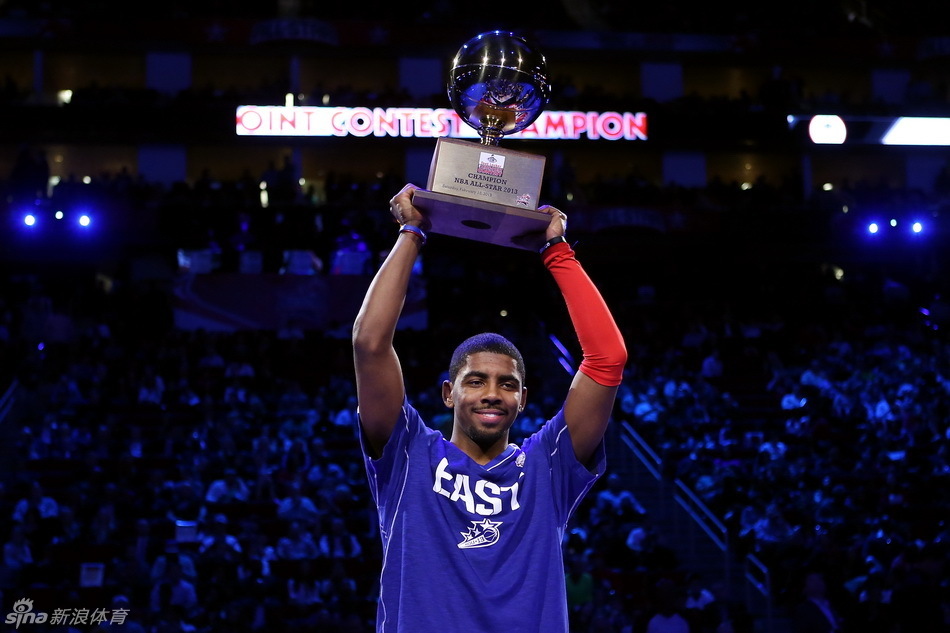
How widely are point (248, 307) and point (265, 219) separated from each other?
150 centimetres

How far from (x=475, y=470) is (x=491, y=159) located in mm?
899

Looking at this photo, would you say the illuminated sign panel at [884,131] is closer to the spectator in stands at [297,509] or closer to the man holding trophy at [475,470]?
the spectator in stands at [297,509]

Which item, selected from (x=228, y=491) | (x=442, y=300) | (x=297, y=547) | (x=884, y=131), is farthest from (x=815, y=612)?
(x=884, y=131)

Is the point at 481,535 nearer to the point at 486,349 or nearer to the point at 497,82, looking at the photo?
the point at 486,349

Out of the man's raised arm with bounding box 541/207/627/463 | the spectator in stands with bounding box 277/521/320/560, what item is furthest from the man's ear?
the spectator in stands with bounding box 277/521/320/560

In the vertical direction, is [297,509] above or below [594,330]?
below

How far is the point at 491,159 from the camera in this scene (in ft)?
10.4

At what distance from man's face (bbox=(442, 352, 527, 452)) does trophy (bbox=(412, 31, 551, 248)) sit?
43 centimetres

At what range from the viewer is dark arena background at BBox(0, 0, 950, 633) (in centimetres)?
942

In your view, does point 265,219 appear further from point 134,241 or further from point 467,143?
point 467,143

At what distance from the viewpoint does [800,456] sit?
11.9 m

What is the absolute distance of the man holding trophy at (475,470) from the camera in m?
2.67

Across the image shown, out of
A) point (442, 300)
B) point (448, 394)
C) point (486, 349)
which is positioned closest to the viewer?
point (486, 349)

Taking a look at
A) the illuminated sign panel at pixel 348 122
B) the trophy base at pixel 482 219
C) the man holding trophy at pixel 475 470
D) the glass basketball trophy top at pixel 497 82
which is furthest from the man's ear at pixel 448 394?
the illuminated sign panel at pixel 348 122
